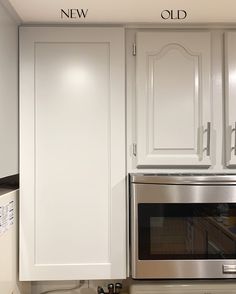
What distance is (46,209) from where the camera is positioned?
61.0 inches

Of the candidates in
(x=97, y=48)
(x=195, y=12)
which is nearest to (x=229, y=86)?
(x=195, y=12)

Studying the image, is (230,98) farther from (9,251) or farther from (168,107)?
(9,251)

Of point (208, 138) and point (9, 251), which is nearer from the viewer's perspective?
point (9, 251)

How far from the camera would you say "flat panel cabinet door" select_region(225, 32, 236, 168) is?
1.58 meters

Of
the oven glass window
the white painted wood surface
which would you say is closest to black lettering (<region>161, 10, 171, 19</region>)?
the oven glass window

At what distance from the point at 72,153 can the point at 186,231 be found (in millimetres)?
567

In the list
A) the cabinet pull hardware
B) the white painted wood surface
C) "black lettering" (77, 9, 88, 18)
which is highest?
"black lettering" (77, 9, 88, 18)

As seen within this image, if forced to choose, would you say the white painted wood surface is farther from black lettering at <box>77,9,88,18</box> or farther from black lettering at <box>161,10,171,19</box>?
black lettering at <box>161,10,171,19</box>

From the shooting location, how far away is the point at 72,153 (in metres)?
1.56

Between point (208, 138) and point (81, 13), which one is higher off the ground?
point (81, 13)

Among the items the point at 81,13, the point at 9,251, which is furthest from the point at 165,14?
the point at 9,251

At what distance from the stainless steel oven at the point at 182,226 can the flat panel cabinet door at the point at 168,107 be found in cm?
13

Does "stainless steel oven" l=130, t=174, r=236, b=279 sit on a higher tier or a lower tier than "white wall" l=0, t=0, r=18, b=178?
lower

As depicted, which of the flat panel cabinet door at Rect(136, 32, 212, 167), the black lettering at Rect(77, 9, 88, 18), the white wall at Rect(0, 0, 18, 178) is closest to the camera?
the white wall at Rect(0, 0, 18, 178)
